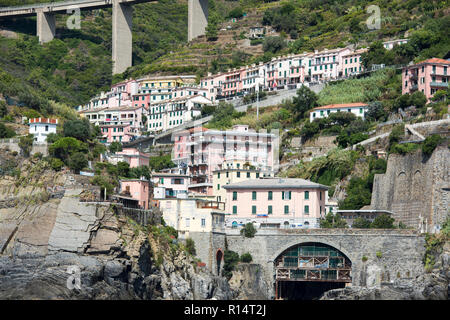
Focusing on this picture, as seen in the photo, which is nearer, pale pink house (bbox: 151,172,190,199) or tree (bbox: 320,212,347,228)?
tree (bbox: 320,212,347,228)

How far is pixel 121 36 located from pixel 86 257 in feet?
250

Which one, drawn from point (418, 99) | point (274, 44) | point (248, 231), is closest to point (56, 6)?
point (274, 44)

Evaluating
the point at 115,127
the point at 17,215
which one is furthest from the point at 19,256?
the point at 115,127

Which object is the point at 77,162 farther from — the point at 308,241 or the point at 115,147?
the point at 308,241

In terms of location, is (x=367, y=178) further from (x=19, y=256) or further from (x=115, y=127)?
(x=115, y=127)

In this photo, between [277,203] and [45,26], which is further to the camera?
[45,26]

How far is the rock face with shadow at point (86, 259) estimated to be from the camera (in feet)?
203

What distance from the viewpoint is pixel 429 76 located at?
89.8 meters

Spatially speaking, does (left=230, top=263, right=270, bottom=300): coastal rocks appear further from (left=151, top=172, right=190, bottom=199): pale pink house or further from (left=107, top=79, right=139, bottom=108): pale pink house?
(left=107, top=79, right=139, bottom=108): pale pink house

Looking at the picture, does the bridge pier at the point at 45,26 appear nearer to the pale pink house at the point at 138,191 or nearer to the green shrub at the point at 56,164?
the green shrub at the point at 56,164

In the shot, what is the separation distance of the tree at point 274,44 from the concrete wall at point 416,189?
4876 cm

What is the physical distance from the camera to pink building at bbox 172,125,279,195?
85.9m

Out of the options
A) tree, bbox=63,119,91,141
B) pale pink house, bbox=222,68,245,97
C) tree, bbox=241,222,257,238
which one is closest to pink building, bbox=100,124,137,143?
pale pink house, bbox=222,68,245,97

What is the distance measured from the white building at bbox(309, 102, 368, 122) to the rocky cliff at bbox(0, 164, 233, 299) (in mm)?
26881
